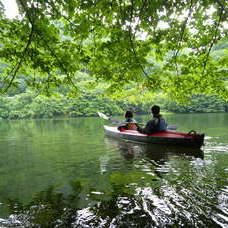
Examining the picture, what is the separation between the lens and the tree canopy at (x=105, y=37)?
4.73 metres

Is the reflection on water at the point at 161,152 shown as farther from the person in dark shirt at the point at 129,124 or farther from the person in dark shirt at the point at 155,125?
the person in dark shirt at the point at 129,124

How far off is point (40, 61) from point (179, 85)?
14.3ft

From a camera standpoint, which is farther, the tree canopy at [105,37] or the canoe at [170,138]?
the canoe at [170,138]

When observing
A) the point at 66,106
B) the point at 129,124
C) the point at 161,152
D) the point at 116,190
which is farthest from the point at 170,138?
the point at 66,106

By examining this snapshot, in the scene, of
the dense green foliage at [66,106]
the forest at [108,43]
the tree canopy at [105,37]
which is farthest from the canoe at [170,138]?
the dense green foliage at [66,106]

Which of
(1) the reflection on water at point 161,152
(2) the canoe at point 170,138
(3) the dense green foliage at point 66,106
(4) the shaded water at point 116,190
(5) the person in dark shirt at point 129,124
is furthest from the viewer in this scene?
(3) the dense green foliage at point 66,106

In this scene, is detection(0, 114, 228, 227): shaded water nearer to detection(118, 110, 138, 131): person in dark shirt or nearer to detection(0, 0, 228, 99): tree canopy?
detection(0, 0, 228, 99): tree canopy

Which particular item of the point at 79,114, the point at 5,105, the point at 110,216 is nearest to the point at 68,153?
the point at 110,216

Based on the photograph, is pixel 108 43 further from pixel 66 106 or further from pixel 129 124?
pixel 66 106

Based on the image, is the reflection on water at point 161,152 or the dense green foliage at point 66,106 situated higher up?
the dense green foliage at point 66,106

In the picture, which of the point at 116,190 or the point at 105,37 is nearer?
the point at 116,190

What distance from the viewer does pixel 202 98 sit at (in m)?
46.2

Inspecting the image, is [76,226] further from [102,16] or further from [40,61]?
[102,16]

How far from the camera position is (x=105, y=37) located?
585 centimetres
